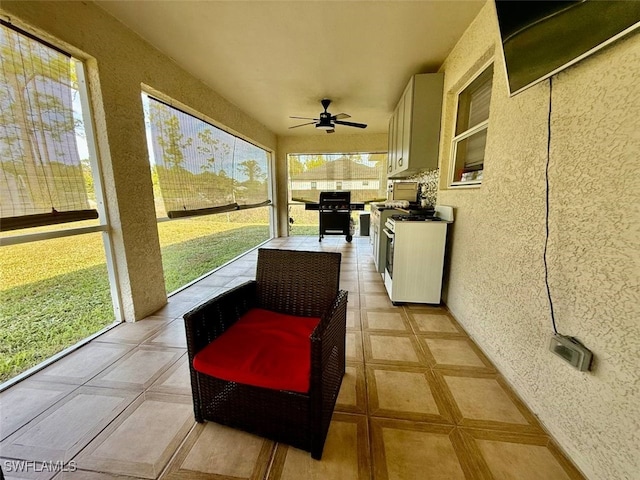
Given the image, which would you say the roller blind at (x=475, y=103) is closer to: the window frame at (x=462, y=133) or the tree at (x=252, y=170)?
the window frame at (x=462, y=133)

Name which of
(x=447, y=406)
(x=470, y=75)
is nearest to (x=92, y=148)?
(x=447, y=406)

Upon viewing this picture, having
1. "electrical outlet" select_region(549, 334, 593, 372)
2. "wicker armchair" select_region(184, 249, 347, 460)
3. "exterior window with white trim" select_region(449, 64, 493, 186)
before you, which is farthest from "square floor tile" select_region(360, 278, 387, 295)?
"electrical outlet" select_region(549, 334, 593, 372)

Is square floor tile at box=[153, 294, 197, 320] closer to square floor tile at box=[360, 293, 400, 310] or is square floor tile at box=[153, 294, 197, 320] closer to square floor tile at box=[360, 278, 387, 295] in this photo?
square floor tile at box=[360, 293, 400, 310]

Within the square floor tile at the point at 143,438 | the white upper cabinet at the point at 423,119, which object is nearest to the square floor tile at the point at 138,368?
the square floor tile at the point at 143,438

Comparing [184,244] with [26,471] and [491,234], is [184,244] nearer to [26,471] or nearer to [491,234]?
[26,471]

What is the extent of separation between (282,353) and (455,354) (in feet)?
4.32

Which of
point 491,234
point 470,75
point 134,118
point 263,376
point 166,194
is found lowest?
point 263,376

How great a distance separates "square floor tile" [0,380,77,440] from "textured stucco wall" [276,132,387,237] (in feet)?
15.8

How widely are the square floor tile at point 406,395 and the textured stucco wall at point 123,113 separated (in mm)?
2076

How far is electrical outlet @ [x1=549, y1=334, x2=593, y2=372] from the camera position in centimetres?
94

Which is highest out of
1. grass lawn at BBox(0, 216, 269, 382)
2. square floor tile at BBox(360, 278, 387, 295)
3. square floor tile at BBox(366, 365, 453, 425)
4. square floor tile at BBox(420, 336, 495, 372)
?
grass lawn at BBox(0, 216, 269, 382)

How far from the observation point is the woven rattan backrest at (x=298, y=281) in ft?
4.58

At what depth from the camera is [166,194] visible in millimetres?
2443

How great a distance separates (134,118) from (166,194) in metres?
0.70
